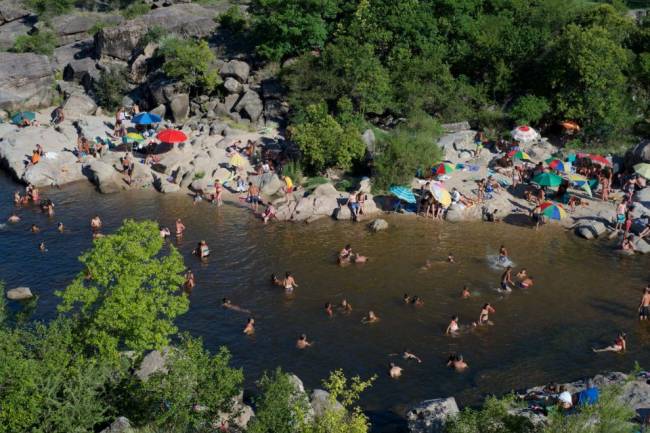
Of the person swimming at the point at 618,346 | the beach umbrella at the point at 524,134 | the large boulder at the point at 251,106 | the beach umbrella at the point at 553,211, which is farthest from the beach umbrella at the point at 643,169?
the large boulder at the point at 251,106

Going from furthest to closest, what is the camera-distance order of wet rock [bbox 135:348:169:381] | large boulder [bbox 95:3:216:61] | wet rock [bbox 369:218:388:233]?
large boulder [bbox 95:3:216:61], wet rock [bbox 369:218:388:233], wet rock [bbox 135:348:169:381]

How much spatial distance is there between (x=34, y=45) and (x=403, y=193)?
41.8m

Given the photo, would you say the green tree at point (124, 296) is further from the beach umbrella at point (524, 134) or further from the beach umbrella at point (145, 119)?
the beach umbrella at point (524, 134)

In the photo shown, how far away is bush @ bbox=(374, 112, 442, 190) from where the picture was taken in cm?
3844

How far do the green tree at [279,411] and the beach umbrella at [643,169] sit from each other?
27.5 metres

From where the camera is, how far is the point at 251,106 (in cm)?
4931

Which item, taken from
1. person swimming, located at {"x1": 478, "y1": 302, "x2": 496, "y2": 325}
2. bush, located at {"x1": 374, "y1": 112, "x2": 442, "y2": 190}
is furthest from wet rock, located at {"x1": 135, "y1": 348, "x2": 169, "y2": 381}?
bush, located at {"x1": 374, "y1": 112, "x2": 442, "y2": 190}

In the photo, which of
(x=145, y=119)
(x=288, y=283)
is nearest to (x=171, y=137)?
(x=145, y=119)

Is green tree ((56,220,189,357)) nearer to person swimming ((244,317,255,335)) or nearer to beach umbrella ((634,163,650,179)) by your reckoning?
person swimming ((244,317,255,335))

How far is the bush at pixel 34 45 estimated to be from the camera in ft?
196

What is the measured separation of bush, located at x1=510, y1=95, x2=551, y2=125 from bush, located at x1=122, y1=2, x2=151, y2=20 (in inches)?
1500

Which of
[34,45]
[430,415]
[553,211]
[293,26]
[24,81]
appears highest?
[293,26]

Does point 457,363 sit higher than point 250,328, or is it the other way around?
point 457,363

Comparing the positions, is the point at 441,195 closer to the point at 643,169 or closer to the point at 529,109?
the point at 643,169
